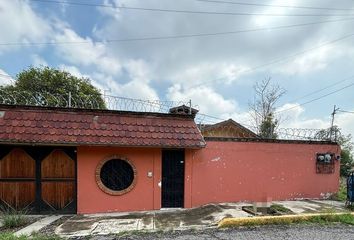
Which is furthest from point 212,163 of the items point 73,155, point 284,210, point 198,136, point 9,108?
point 9,108

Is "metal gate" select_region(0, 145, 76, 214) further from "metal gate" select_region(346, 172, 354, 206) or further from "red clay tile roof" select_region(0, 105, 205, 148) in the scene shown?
"metal gate" select_region(346, 172, 354, 206)

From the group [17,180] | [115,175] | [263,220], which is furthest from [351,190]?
[17,180]

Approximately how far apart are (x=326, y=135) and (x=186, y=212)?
27.8 feet

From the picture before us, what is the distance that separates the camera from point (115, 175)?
9.73 metres

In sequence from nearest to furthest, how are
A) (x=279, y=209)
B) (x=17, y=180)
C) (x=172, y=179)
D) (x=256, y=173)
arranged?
(x=17, y=180), (x=279, y=209), (x=172, y=179), (x=256, y=173)

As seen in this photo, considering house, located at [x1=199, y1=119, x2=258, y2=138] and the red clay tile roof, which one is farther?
house, located at [x1=199, y1=119, x2=258, y2=138]

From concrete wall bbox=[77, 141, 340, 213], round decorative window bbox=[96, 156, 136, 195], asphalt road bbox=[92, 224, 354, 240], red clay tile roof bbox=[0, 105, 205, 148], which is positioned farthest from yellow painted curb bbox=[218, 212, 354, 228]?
round decorative window bbox=[96, 156, 136, 195]

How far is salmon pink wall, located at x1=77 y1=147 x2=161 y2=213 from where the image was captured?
9391 millimetres

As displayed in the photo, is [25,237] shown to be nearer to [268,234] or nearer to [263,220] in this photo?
[268,234]

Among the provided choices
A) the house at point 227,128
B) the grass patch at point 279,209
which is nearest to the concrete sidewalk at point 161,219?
the grass patch at point 279,209

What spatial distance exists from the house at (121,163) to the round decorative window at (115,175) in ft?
0.11

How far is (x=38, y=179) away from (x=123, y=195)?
9.48 ft

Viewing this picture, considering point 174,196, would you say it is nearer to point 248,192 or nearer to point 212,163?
point 212,163

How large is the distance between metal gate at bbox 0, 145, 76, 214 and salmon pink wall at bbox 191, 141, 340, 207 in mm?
4333
